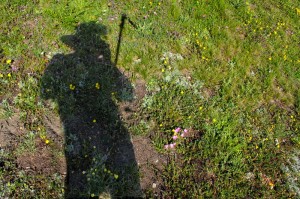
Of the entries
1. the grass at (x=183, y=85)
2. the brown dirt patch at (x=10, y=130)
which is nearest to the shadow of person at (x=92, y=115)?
the grass at (x=183, y=85)

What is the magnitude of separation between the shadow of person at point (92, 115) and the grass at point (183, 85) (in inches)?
1.5

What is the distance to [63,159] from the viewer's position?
6.04 m

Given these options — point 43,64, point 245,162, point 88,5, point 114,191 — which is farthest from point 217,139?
point 88,5

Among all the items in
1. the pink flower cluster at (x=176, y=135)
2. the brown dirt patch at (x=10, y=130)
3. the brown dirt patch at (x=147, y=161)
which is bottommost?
the brown dirt patch at (x=10, y=130)

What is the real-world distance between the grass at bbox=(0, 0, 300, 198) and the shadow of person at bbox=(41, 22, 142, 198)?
4 centimetres

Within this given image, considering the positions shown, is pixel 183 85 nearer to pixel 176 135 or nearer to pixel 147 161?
pixel 176 135

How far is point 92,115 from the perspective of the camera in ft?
22.2

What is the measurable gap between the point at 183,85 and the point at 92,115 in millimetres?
2529

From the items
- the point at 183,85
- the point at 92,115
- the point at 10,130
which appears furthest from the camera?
→ the point at 183,85

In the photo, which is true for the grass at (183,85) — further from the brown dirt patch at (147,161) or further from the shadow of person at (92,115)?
the brown dirt patch at (147,161)

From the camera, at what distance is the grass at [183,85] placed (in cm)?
645

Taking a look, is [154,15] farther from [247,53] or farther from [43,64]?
[43,64]

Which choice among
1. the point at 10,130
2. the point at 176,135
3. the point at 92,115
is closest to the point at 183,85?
the point at 176,135

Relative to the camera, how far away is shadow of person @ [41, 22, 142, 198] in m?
5.85
